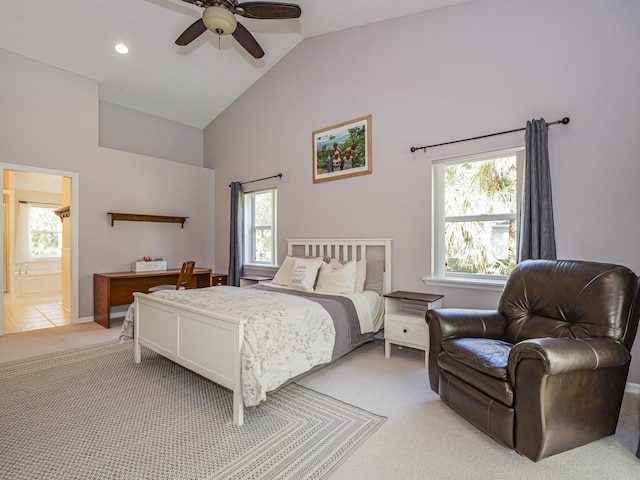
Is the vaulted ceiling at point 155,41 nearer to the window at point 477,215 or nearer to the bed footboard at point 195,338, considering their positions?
the window at point 477,215

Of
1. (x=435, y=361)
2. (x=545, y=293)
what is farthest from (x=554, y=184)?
(x=435, y=361)

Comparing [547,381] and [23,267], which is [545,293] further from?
[23,267]

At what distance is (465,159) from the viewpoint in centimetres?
323

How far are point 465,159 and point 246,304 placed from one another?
2521mm

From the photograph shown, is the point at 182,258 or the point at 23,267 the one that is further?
the point at 23,267

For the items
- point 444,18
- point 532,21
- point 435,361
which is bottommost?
point 435,361

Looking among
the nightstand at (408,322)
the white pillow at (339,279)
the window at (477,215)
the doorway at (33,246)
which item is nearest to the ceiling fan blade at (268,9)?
the window at (477,215)

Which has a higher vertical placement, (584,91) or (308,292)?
(584,91)

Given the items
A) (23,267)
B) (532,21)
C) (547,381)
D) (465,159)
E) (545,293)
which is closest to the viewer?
(547,381)

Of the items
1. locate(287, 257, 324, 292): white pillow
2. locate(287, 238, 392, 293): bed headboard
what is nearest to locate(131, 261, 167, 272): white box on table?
locate(287, 238, 392, 293): bed headboard

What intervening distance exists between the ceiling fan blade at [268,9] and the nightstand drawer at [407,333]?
9.69 feet

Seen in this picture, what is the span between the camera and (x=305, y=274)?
3.81m

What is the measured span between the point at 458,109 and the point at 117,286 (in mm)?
4975

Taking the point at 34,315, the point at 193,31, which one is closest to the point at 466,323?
the point at 193,31
